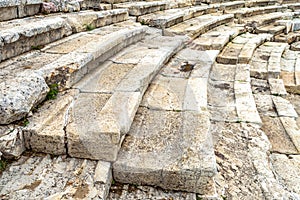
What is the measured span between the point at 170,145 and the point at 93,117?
1.93 feet

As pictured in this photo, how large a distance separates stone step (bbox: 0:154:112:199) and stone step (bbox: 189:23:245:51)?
3.42 m

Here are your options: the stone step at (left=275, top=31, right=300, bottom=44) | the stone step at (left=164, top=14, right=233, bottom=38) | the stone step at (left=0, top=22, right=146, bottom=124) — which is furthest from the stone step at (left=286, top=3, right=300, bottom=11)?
the stone step at (left=0, top=22, right=146, bottom=124)

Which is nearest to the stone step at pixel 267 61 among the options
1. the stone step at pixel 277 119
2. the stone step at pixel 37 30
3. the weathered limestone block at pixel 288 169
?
the stone step at pixel 277 119

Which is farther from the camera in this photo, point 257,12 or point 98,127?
point 257,12

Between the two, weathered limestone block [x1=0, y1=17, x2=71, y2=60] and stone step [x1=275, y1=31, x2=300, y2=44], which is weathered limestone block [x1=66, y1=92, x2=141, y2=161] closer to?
weathered limestone block [x1=0, y1=17, x2=71, y2=60]

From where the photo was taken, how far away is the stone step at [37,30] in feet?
8.59

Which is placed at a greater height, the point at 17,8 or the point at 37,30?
the point at 17,8

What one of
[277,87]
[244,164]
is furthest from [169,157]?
[277,87]

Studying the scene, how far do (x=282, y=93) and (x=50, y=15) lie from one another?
10.9ft

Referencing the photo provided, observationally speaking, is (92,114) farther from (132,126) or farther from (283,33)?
(283,33)

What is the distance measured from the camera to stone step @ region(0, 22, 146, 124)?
1.96 metres

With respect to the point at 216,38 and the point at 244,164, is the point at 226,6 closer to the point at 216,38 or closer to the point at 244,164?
the point at 216,38

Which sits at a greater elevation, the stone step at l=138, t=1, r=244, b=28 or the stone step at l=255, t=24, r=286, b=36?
the stone step at l=138, t=1, r=244, b=28

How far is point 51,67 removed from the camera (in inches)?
96.9
